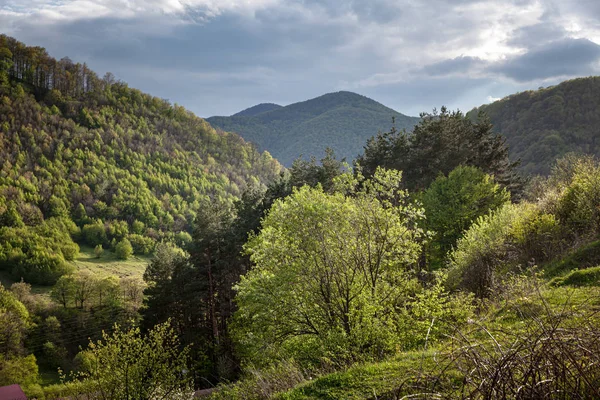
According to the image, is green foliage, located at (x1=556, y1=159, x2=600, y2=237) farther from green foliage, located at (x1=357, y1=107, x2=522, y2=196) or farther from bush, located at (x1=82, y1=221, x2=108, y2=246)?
bush, located at (x1=82, y1=221, x2=108, y2=246)

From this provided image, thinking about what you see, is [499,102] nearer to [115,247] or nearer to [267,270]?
[115,247]

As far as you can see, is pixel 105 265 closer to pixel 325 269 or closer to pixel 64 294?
pixel 64 294

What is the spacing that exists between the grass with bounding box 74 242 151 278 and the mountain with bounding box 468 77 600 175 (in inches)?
4719

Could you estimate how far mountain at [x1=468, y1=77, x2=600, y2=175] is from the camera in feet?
373

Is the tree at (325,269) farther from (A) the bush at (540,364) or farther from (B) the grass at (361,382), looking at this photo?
(A) the bush at (540,364)

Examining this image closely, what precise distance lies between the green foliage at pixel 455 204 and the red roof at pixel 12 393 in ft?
138

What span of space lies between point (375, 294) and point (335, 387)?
6.89 m

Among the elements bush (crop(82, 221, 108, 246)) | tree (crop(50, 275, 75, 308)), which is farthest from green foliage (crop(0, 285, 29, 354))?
bush (crop(82, 221, 108, 246))

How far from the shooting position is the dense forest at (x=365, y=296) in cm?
628

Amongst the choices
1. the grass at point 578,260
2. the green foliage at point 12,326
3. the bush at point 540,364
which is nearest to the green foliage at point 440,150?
the grass at point 578,260

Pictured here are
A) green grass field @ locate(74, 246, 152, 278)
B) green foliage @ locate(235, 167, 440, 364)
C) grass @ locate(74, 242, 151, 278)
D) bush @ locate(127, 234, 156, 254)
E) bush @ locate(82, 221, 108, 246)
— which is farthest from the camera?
bush @ locate(127, 234, 156, 254)

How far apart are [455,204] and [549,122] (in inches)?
4713

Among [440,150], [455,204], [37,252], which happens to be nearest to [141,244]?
[37,252]

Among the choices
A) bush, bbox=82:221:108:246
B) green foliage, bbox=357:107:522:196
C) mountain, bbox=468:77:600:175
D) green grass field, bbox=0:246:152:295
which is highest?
mountain, bbox=468:77:600:175
